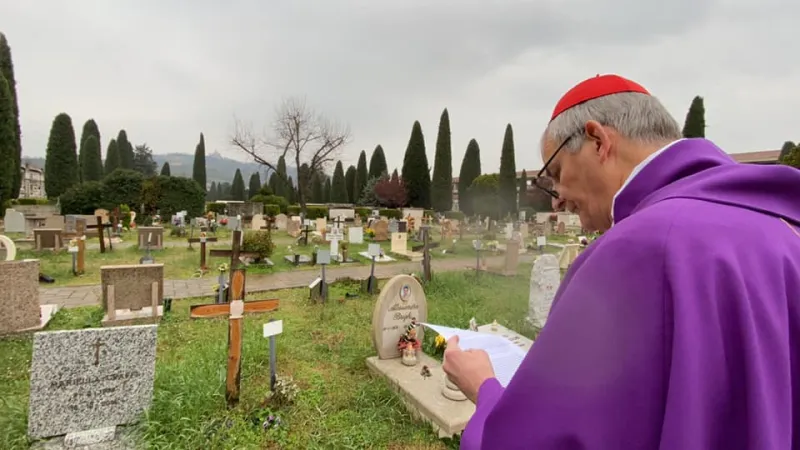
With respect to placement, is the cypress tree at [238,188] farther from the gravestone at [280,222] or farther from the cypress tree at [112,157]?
the gravestone at [280,222]

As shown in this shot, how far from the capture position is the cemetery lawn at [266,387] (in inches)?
138

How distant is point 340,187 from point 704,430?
56415 millimetres

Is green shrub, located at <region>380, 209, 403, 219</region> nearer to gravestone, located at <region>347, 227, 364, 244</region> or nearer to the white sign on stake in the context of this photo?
gravestone, located at <region>347, 227, 364, 244</region>

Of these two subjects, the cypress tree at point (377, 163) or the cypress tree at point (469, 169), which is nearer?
the cypress tree at point (469, 169)

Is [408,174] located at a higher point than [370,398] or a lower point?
higher

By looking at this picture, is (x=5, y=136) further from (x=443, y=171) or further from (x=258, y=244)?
(x=443, y=171)

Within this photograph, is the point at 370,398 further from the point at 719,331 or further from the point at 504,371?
the point at 719,331

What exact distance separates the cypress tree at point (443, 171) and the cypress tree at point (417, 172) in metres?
0.86

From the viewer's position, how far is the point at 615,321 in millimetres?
756

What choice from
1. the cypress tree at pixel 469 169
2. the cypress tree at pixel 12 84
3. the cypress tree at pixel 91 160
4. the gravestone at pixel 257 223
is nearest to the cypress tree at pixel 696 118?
the cypress tree at pixel 469 169

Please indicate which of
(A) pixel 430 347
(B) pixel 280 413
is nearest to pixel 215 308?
(B) pixel 280 413

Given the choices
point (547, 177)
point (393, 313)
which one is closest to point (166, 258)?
point (393, 313)

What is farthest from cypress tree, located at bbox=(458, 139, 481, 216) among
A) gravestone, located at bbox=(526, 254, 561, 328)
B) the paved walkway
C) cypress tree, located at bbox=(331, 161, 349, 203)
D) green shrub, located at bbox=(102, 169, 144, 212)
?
gravestone, located at bbox=(526, 254, 561, 328)

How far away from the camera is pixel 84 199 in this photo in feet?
76.4
